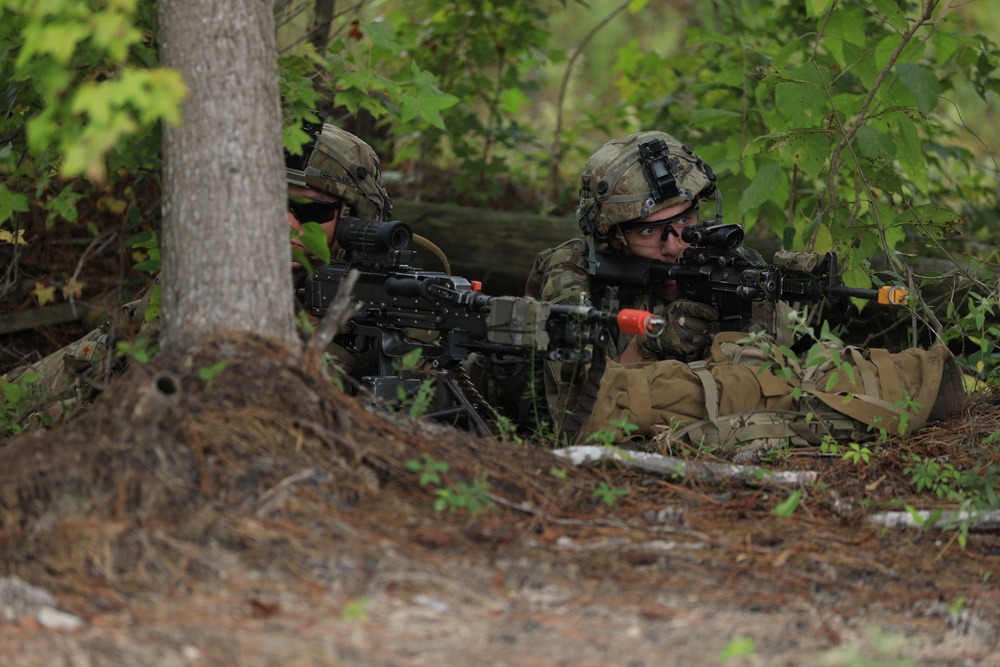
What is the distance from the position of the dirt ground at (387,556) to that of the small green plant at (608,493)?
0.03 metres

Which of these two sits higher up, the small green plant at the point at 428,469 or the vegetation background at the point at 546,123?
the vegetation background at the point at 546,123

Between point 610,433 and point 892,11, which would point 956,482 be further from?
point 892,11

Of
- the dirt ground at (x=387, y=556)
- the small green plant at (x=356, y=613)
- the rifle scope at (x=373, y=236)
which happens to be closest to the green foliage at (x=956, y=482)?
the dirt ground at (x=387, y=556)

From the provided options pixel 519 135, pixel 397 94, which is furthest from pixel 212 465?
pixel 519 135

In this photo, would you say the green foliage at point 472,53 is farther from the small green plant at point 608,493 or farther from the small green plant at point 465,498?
the small green plant at point 465,498

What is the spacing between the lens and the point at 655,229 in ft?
16.7

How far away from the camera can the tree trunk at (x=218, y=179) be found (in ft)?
10.4

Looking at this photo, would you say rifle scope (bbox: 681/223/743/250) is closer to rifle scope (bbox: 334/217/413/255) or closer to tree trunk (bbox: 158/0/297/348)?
rifle scope (bbox: 334/217/413/255)

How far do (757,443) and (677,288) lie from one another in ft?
3.84

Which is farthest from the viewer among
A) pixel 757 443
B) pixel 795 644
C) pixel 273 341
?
pixel 757 443

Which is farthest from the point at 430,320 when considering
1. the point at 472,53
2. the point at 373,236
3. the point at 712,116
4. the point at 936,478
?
the point at 472,53

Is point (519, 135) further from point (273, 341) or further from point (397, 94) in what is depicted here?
point (273, 341)

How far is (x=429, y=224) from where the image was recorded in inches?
287

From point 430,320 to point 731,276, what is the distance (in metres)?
1.41
